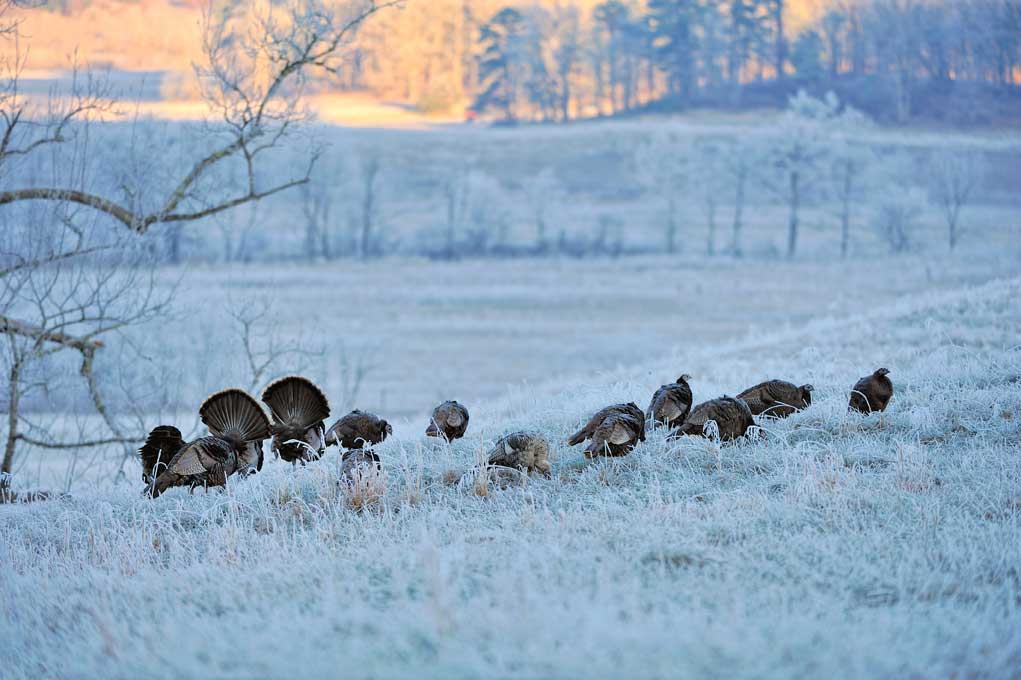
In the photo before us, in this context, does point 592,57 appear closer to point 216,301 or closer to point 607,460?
point 216,301

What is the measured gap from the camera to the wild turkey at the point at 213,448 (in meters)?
5.66

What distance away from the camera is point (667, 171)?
2389 inches

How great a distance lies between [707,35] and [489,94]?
21.2 m

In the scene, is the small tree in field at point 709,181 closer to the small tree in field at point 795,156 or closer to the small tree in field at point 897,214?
the small tree in field at point 795,156

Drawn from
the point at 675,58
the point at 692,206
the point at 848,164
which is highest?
the point at 675,58

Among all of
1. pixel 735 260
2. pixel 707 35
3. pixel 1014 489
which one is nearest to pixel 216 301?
pixel 735 260

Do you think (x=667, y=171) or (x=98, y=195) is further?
(x=667, y=171)

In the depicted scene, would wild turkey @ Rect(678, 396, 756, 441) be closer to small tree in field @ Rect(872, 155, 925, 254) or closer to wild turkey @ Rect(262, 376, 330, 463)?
wild turkey @ Rect(262, 376, 330, 463)

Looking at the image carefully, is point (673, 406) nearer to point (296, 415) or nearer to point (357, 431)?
point (357, 431)

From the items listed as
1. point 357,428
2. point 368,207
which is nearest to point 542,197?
point 368,207

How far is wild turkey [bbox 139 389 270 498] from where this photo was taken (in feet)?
18.6

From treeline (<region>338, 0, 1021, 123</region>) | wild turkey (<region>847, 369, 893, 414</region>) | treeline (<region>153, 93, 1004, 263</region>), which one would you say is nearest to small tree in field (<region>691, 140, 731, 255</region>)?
treeline (<region>153, 93, 1004, 263</region>)

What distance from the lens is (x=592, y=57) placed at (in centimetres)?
10031

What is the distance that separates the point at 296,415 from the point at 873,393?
11.3ft
